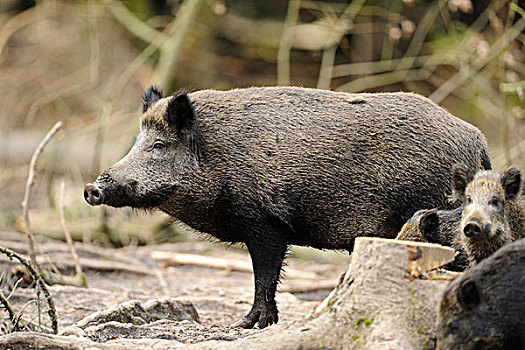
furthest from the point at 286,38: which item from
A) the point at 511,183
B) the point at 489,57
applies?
the point at 511,183

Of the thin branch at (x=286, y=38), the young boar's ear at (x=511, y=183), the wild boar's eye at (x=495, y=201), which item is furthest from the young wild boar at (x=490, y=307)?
the thin branch at (x=286, y=38)

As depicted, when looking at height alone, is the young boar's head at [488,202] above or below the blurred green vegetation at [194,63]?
below

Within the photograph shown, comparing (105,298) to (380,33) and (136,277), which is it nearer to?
(136,277)

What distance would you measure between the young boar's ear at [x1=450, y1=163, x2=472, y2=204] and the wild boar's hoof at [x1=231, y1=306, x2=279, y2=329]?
154 centimetres

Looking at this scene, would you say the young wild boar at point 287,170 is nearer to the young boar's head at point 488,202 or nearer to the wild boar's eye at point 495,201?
the young boar's head at point 488,202

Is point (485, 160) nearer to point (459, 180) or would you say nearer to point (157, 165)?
point (459, 180)

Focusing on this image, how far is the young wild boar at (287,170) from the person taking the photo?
5.66m

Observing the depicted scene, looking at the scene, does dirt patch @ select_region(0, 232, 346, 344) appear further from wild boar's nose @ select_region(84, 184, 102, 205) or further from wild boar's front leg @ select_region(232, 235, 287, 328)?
wild boar's nose @ select_region(84, 184, 102, 205)

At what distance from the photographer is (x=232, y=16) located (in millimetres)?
16734

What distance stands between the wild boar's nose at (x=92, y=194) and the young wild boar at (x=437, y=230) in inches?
87.2

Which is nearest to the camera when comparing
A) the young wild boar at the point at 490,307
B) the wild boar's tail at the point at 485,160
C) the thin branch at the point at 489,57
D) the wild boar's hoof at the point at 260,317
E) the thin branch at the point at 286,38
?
the young wild boar at the point at 490,307

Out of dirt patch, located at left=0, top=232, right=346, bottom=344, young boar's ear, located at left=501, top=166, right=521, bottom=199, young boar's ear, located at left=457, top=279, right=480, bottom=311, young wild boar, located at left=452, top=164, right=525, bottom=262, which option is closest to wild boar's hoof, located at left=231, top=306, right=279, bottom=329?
dirt patch, located at left=0, top=232, right=346, bottom=344

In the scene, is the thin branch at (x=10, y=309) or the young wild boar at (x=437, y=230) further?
the young wild boar at (x=437, y=230)

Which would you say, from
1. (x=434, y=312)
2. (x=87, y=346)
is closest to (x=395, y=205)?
(x=434, y=312)
